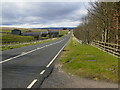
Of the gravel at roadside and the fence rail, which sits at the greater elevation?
the fence rail

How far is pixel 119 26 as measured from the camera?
14.9 metres

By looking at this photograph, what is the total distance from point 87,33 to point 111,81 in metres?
35.5

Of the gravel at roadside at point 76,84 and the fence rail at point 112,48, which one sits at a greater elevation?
the fence rail at point 112,48

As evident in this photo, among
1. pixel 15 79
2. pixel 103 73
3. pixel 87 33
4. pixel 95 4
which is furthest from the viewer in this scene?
pixel 87 33

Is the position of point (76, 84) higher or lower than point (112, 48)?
lower

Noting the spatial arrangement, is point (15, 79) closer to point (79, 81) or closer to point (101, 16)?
point (79, 81)

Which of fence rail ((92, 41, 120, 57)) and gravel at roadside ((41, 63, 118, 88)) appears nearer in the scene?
gravel at roadside ((41, 63, 118, 88))

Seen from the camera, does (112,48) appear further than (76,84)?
Yes

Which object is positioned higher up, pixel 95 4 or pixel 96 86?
pixel 95 4

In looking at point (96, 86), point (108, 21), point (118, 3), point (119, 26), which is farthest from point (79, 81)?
point (108, 21)

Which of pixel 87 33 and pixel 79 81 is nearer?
pixel 79 81

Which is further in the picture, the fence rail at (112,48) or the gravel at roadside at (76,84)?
the fence rail at (112,48)

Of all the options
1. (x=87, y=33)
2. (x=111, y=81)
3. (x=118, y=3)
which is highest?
(x=118, y=3)

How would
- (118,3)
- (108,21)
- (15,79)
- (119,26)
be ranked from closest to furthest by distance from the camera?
(15,79), (119,26), (118,3), (108,21)
